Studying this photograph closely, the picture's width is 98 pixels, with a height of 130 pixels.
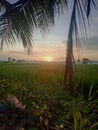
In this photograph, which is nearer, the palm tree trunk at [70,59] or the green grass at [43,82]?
the green grass at [43,82]

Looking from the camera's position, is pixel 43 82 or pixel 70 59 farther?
pixel 43 82

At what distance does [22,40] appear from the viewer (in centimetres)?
780

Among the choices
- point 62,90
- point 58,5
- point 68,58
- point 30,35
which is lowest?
point 62,90

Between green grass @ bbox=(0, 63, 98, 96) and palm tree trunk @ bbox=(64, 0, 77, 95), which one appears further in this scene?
palm tree trunk @ bbox=(64, 0, 77, 95)

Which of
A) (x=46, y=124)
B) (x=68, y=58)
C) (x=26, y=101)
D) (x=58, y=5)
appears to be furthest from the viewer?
(x=58, y=5)

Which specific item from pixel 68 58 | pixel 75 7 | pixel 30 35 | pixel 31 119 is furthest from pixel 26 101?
pixel 30 35

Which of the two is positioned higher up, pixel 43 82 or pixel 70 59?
pixel 70 59

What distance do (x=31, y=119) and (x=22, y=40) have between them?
15.6 feet

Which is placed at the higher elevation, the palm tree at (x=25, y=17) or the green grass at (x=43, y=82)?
the palm tree at (x=25, y=17)

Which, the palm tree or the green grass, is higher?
the palm tree

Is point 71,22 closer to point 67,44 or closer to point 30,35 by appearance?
point 67,44

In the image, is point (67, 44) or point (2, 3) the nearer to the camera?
point (67, 44)

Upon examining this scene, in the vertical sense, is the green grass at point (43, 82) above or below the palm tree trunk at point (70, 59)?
below

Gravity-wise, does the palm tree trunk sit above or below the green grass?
above
